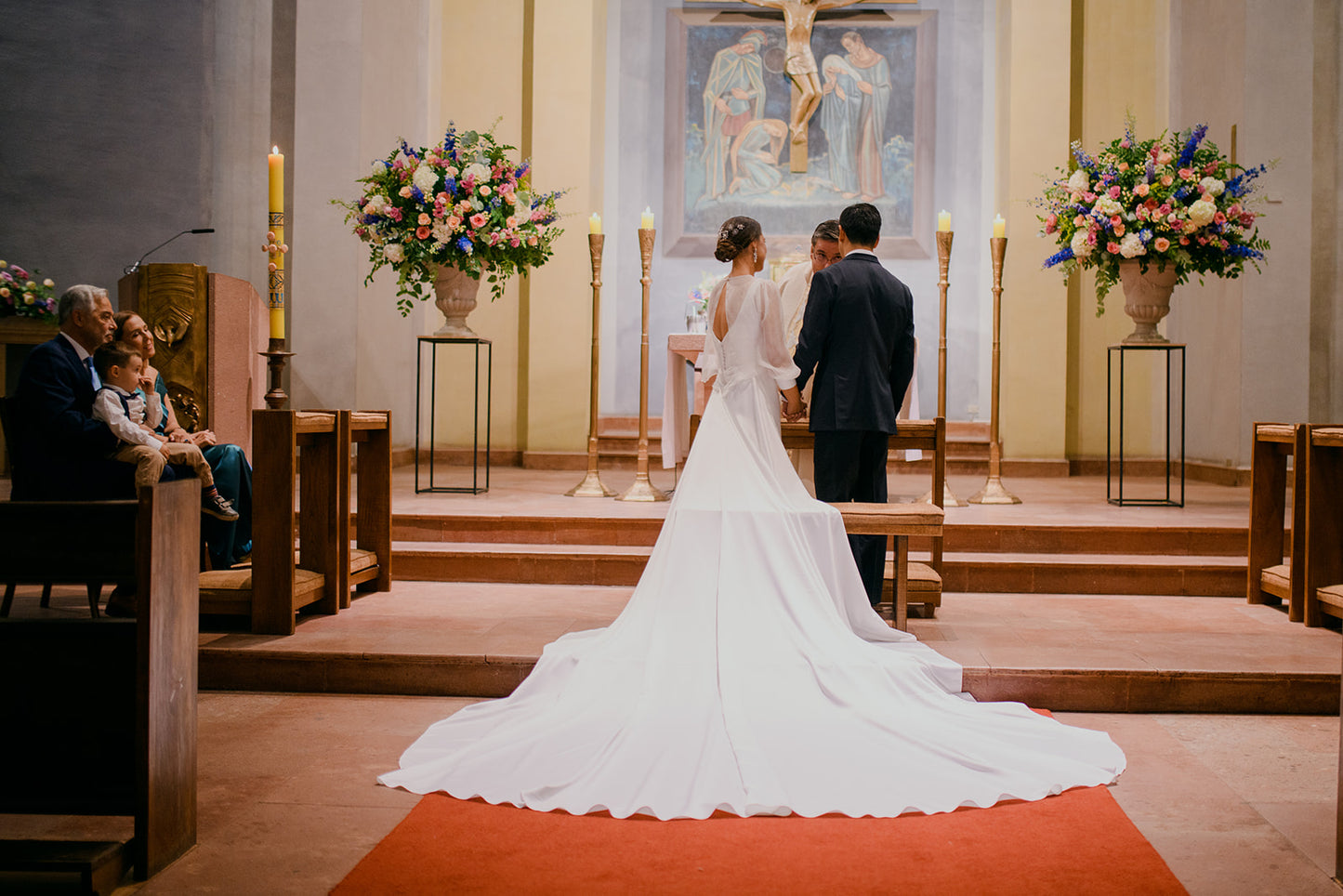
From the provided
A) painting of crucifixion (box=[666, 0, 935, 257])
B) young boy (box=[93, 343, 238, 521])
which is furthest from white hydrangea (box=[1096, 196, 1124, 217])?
young boy (box=[93, 343, 238, 521])

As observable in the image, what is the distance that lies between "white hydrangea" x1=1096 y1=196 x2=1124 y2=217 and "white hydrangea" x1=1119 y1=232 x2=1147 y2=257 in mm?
175

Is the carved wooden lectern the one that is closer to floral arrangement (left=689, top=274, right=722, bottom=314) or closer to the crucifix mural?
floral arrangement (left=689, top=274, right=722, bottom=314)

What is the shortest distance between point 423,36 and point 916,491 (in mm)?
5739

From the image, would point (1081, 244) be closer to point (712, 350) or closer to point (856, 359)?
point (856, 359)

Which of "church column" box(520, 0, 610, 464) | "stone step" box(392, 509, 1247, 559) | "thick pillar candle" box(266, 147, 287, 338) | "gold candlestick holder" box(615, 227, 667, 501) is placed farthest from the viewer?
"church column" box(520, 0, 610, 464)

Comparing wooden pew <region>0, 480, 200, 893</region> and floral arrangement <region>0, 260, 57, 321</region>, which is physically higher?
floral arrangement <region>0, 260, 57, 321</region>

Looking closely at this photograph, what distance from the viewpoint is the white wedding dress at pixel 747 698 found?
310 centimetres

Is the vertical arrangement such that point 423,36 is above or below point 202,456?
above

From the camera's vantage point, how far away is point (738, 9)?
10430 millimetres

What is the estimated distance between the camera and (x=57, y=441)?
173 inches

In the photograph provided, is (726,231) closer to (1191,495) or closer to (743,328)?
(743,328)

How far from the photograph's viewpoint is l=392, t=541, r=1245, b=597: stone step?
5699mm

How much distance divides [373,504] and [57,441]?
1495mm

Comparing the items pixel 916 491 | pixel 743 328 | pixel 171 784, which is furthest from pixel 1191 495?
pixel 171 784
